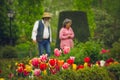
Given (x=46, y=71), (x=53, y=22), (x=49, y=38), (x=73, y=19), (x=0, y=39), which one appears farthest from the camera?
(x=53, y=22)

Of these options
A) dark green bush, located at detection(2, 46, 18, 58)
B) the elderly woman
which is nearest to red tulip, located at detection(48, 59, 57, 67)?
the elderly woman

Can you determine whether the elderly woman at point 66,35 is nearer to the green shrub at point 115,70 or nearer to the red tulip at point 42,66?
the green shrub at point 115,70

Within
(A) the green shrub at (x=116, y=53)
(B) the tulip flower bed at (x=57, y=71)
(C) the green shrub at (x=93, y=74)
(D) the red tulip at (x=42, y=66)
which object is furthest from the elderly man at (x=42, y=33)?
(D) the red tulip at (x=42, y=66)

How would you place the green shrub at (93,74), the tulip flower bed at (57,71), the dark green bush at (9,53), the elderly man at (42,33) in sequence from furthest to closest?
1. the dark green bush at (9,53)
2. the elderly man at (42,33)
3. the green shrub at (93,74)
4. the tulip flower bed at (57,71)

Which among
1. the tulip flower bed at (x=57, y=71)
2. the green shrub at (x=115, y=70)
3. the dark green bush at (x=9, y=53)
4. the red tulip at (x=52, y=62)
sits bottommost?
the dark green bush at (x=9, y=53)

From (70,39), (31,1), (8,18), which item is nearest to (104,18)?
(8,18)

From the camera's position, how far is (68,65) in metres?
8.65

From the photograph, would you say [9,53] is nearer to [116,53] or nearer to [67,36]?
[67,36]

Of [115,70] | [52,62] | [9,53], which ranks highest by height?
[52,62]

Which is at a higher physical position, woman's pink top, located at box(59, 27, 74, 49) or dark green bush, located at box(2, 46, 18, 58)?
woman's pink top, located at box(59, 27, 74, 49)

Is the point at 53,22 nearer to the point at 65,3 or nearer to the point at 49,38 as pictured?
the point at 65,3

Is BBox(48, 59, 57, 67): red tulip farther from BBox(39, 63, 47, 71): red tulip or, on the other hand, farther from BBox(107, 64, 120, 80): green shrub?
BBox(107, 64, 120, 80): green shrub

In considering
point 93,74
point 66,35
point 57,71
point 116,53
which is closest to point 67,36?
point 66,35

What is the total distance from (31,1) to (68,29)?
945 cm
